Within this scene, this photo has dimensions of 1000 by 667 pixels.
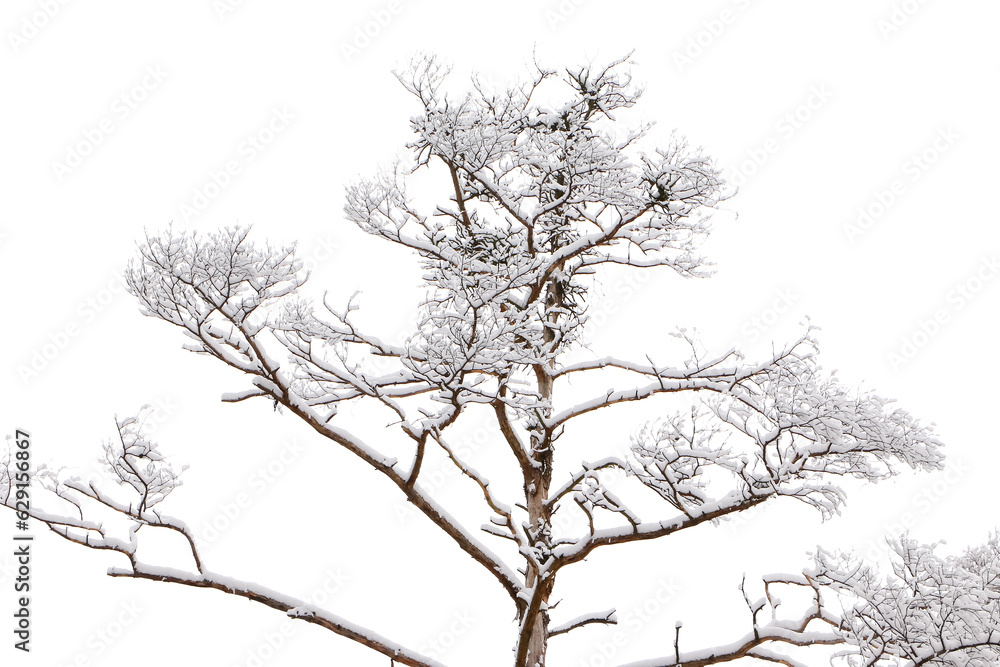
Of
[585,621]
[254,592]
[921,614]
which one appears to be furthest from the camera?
[585,621]

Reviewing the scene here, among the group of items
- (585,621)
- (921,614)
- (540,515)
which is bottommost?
(921,614)

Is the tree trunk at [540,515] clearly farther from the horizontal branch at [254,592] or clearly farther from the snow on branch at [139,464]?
the snow on branch at [139,464]

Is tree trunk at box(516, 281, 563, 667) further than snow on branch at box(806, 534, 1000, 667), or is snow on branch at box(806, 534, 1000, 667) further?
tree trunk at box(516, 281, 563, 667)

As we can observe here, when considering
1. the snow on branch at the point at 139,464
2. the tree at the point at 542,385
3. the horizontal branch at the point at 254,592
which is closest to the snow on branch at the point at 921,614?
the tree at the point at 542,385

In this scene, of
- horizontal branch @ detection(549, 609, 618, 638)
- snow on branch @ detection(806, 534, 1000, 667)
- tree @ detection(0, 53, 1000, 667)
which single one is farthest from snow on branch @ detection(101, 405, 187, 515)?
snow on branch @ detection(806, 534, 1000, 667)

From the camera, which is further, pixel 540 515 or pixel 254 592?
pixel 540 515

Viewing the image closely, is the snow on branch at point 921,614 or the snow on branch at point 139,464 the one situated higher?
the snow on branch at point 139,464

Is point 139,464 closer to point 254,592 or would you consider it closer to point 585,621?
point 254,592

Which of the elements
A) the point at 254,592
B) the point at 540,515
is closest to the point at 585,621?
the point at 540,515

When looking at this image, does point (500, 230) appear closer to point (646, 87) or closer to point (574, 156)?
point (574, 156)

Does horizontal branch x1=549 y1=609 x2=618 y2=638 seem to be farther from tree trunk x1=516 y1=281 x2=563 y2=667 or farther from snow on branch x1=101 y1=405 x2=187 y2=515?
snow on branch x1=101 y1=405 x2=187 y2=515

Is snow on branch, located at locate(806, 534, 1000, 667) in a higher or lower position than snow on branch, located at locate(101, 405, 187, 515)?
lower

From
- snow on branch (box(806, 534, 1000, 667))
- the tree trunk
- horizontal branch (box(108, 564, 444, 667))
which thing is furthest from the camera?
the tree trunk

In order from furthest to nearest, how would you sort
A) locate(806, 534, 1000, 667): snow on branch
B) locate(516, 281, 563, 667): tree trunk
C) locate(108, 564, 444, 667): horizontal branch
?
locate(516, 281, 563, 667): tree trunk
locate(108, 564, 444, 667): horizontal branch
locate(806, 534, 1000, 667): snow on branch
